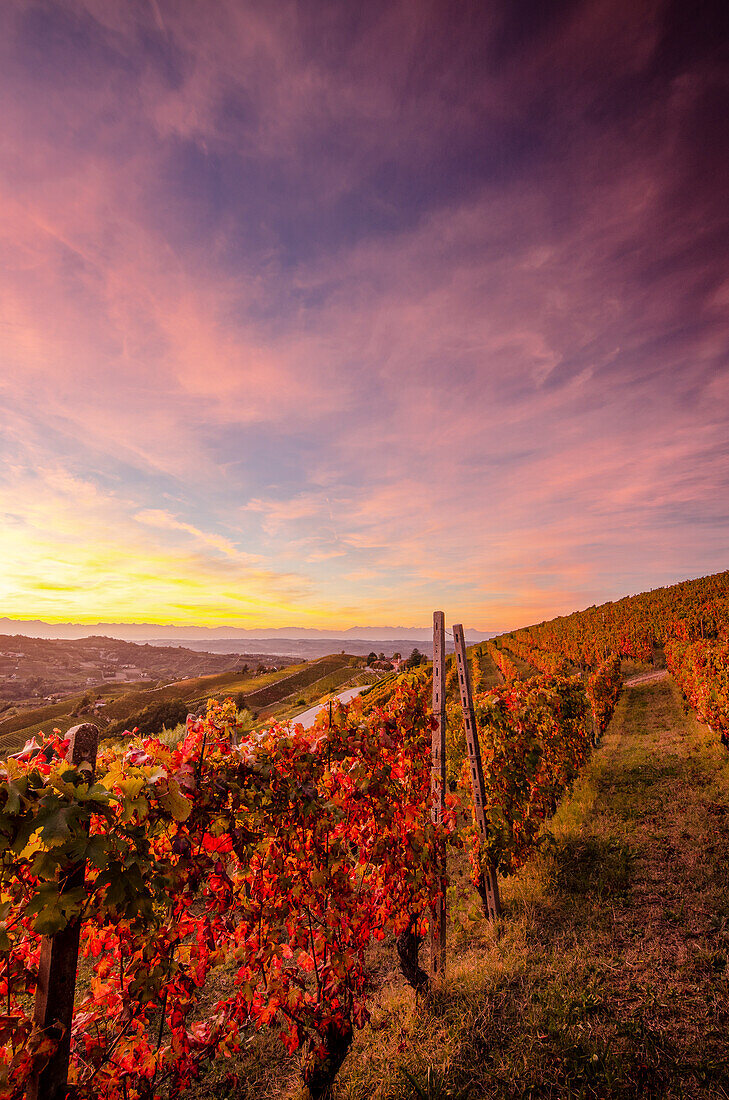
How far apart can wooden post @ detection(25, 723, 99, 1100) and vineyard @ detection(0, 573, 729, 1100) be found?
1 cm

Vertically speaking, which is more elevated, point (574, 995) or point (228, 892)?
point (228, 892)

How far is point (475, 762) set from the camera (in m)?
5.96

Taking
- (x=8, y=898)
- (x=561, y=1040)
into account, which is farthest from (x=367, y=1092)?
(x=8, y=898)

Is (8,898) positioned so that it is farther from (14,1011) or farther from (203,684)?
(203,684)

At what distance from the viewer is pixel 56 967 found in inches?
80.4

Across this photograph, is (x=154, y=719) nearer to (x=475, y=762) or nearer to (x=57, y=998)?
(x=475, y=762)

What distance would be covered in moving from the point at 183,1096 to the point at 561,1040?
3.49 meters

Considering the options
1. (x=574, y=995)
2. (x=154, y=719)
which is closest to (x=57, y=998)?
(x=574, y=995)

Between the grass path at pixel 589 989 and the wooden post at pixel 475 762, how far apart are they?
0.31 metres

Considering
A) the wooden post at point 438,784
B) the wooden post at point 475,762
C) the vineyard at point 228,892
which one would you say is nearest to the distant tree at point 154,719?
the vineyard at point 228,892

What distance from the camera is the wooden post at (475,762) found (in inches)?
226

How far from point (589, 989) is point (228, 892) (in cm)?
377

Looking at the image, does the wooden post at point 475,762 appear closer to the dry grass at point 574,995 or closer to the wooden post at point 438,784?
the dry grass at point 574,995

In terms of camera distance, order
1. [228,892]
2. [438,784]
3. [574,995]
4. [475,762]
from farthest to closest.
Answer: [475,762] < [438,784] < [574,995] < [228,892]
